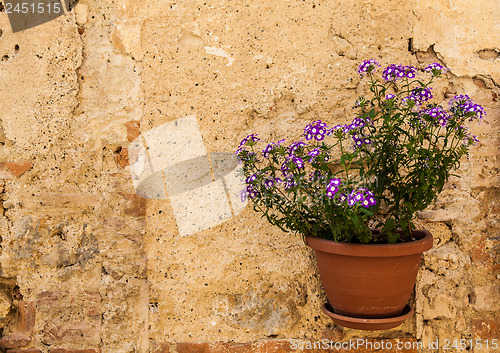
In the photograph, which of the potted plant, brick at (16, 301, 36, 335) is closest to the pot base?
the potted plant

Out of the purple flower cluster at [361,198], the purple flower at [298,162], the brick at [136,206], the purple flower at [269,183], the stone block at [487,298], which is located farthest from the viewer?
the brick at [136,206]

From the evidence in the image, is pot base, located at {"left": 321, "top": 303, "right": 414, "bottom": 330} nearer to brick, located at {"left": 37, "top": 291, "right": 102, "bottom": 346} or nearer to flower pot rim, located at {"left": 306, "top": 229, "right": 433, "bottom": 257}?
flower pot rim, located at {"left": 306, "top": 229, "right": 433, "bottom": 257}

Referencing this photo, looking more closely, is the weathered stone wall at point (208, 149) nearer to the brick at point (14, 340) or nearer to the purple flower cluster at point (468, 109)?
the brick at point (14, 340)

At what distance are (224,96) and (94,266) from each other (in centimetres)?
100

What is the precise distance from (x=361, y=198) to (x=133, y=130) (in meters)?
1.14

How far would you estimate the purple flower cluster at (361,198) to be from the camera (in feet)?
5.07

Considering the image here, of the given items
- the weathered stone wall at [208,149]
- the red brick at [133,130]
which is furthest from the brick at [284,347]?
the red brick at [133,130]

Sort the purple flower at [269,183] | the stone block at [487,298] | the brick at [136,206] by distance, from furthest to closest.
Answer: the brick at [136,206] < the stone block at [487,298] < the purple flower at [269,183]

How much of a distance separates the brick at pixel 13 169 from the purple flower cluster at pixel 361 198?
5.11 feet

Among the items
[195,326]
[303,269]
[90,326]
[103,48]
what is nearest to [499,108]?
[303,269]

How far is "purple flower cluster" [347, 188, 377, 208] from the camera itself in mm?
1544

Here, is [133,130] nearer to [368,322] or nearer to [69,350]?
[69,350]

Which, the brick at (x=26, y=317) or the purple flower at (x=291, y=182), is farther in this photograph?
the brick at (x=26, y=317)

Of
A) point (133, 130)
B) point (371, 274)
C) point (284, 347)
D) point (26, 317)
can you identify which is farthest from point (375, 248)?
point (26, 317)
